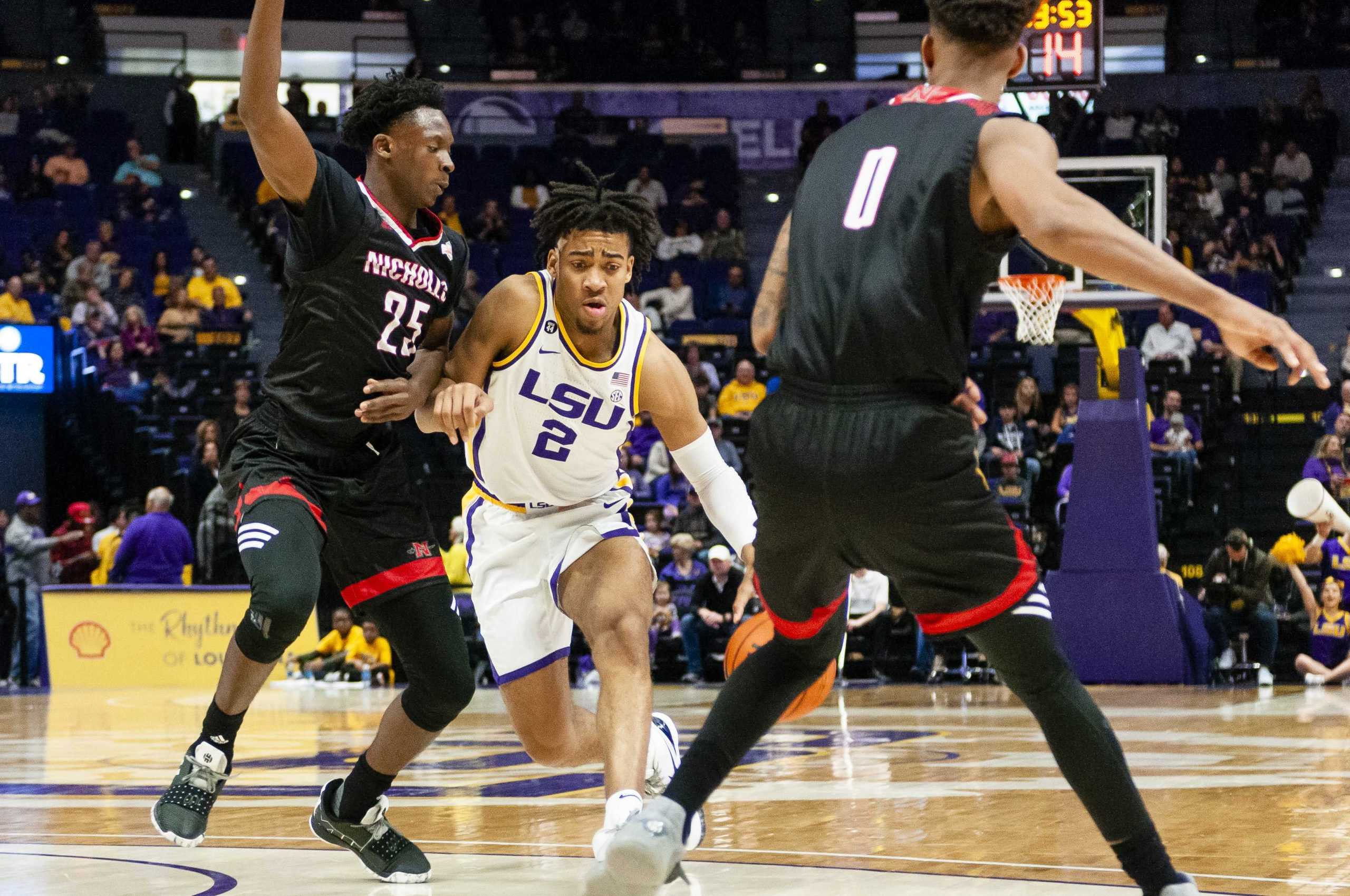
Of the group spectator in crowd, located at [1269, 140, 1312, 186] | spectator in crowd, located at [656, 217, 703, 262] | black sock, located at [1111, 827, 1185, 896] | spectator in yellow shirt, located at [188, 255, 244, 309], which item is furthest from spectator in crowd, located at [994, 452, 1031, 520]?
black sock, located at [1111, 827, 1185, 896]

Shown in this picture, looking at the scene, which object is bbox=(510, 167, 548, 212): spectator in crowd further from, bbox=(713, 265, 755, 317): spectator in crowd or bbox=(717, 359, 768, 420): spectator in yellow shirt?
bbox=(717, 359, 768, 420): spectator in yellow shirt

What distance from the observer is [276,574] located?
442 cm

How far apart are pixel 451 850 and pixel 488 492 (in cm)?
108

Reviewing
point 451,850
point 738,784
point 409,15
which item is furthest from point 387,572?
point 409,15

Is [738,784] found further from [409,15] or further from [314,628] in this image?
[409,15]

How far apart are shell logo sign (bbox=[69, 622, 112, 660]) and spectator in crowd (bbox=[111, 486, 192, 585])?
1.69 feet

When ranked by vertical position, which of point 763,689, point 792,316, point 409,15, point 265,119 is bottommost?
point 763,689

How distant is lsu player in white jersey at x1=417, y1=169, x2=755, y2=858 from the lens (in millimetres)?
4742

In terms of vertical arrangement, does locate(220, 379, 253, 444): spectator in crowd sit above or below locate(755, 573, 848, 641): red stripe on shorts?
below

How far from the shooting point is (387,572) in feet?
15.5

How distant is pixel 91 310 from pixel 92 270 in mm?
1042

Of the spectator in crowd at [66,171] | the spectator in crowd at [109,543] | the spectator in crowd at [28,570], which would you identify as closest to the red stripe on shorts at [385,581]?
the spectator in crowd at [28,570]

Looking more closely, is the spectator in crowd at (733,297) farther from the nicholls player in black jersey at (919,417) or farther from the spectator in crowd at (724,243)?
the nicholls player in black jersey at (919,417)

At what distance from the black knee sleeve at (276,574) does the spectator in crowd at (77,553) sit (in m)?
12.8
